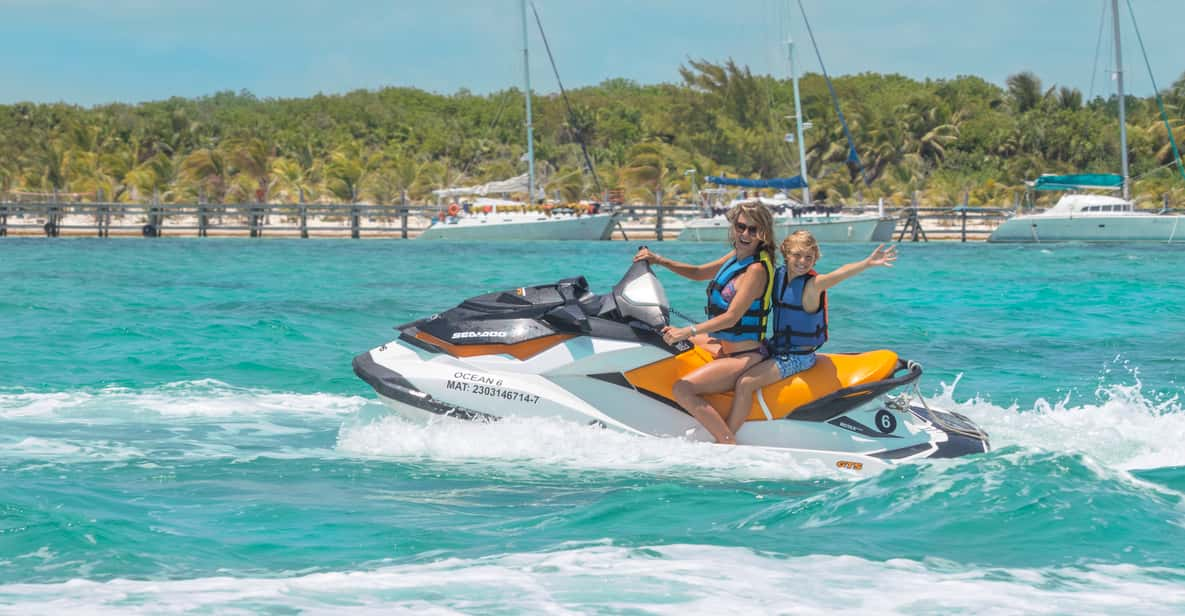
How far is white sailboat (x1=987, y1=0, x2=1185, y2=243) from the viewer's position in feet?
122

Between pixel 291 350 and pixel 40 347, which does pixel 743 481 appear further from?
pixel 40 347

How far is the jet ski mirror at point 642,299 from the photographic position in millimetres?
5961

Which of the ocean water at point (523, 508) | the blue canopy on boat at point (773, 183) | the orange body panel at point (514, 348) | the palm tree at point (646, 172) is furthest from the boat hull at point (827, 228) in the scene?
the orange body panel at point (514, 348)

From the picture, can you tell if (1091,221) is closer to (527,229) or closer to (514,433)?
(527,229)

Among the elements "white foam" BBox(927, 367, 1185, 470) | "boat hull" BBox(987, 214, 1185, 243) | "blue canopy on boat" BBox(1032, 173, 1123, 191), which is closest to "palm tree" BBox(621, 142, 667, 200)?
"boat hull" BBox(987, 214, 1185, 243)

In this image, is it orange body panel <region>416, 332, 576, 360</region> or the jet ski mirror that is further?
orange body panel <region>416, 332, 576, 360</region>

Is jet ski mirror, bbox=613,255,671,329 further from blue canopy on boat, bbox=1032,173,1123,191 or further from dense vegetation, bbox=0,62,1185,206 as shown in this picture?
dense vegetation, bbox=0,62,1185,206

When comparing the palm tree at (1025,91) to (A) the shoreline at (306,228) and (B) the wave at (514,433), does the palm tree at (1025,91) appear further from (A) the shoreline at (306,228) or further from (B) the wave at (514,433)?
(B) the wave at (514,433)

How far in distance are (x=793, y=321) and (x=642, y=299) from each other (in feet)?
2.24

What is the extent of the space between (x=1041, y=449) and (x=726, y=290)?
1667mm

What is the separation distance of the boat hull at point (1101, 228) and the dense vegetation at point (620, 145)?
595 cm

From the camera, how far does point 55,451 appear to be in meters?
6.44

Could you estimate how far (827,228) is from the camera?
3869 cm

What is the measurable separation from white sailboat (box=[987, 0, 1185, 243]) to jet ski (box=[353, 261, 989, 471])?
33.9m
